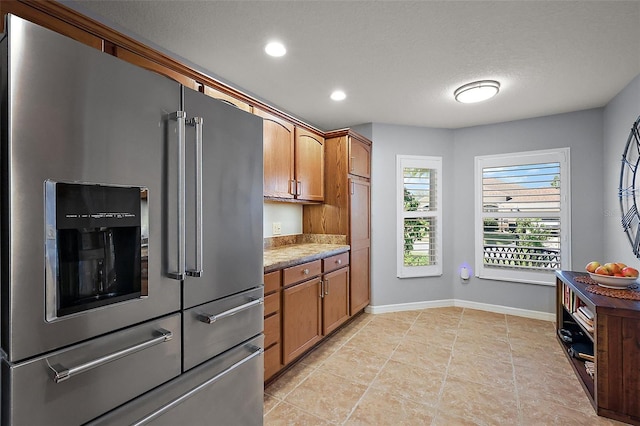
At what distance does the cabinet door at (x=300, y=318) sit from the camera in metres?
2.28

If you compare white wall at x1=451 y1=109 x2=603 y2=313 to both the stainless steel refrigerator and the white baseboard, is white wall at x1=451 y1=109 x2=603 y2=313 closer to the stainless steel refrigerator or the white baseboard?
the white baseboard

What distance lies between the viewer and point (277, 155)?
271 cm

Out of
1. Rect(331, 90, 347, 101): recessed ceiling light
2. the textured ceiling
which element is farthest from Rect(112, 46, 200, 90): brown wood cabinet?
Rect(331, 90, 347, 101): recessed ceiling light

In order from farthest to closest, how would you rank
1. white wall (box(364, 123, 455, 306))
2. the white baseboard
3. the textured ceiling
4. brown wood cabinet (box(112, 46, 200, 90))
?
white wall (box(364, 123, 455, 306)), the white baseboard, the textured ceiling, brown wood cabinet (box(112, 46, 200, 90))

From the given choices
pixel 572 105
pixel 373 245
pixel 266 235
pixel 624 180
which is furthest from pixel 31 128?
pixel 572 105

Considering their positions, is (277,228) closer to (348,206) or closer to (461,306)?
(348,206)

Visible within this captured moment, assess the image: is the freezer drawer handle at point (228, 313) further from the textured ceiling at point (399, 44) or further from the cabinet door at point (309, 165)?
the textured ceiling at point (399, 44)

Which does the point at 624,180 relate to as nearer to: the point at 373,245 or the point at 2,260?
the point at 373,245

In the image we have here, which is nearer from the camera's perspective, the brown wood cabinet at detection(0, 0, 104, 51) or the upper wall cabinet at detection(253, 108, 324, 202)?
the brown wood cabinet at detection(0, 0, 104, 51)

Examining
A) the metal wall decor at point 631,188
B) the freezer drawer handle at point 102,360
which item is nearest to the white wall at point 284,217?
the freezer drawer handle at point 102,360

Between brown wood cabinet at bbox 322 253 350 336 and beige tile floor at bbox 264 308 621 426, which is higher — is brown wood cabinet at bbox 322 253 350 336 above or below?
above

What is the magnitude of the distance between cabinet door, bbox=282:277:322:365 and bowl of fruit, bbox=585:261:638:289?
7.14 ft

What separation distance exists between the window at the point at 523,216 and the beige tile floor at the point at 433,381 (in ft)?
2.47

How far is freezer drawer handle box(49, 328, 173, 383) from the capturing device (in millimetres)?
908
